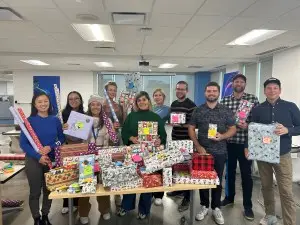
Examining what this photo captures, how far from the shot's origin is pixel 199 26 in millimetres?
3510

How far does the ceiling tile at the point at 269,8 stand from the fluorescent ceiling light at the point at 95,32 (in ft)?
6.46

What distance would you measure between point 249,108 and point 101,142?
1.75 metres

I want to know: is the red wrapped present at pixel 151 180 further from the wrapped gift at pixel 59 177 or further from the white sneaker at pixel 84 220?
the white sneaker at pixel 84 220

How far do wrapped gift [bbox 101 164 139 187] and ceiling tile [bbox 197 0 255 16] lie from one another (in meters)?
1.87

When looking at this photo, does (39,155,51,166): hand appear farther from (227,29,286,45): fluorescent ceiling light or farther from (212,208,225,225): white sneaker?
(227,29,286,45): fluorescent ceiling light

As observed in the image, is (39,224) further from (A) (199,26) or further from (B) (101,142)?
(A) (199,26)

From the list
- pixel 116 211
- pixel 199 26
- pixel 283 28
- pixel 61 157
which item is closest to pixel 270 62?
pixel 283 28

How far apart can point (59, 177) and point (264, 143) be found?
1.96 metres

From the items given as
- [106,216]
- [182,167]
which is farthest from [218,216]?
[106,216]

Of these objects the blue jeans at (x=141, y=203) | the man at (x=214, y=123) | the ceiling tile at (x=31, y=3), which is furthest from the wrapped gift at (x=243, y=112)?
the ceiling tile at (x=31, y=3)

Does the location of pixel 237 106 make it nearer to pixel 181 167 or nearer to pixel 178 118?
pixel 178 118

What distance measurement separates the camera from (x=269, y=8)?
2.77 meters

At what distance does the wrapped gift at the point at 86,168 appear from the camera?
6.82 feet

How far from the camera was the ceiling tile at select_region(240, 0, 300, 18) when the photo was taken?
2580 millimetres
